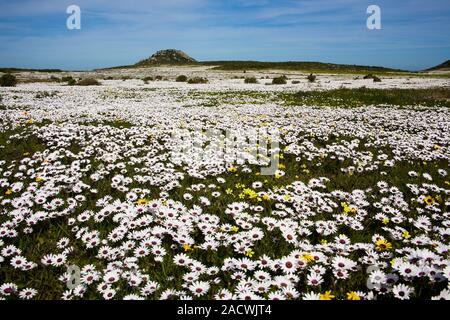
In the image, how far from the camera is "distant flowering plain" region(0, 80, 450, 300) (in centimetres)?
388

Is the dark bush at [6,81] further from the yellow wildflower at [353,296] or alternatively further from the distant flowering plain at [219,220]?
the yellow wildflower at [353,296]

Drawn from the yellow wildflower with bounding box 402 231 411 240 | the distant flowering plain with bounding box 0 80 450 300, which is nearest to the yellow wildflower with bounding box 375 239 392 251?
the distant flowering plain with bounding box 0 80 450 300

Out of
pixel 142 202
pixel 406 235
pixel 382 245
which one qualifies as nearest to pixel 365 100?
pixel 406 235

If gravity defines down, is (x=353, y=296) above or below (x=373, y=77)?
below

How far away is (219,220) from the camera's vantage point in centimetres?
568

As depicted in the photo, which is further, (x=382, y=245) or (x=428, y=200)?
(x=428, y=200)

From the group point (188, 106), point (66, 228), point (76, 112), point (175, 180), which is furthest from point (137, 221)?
point (188, 106)

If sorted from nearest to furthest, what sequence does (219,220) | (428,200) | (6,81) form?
(219,220), (428,200), (6,81)

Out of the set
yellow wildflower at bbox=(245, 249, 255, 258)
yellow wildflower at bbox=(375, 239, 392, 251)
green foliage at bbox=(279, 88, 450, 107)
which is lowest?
yellow wildflower at bbox=(245, 249, 255, 258)

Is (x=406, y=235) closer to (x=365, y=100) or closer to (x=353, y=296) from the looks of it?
(x=353, y=296)

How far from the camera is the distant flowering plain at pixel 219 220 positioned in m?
3.88

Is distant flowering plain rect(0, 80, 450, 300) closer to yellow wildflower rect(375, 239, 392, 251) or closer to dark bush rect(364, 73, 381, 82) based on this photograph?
yellow wildflower rect(375, 239, 392, 251)

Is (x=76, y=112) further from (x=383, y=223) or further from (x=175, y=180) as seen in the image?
(x=383, y=223)
